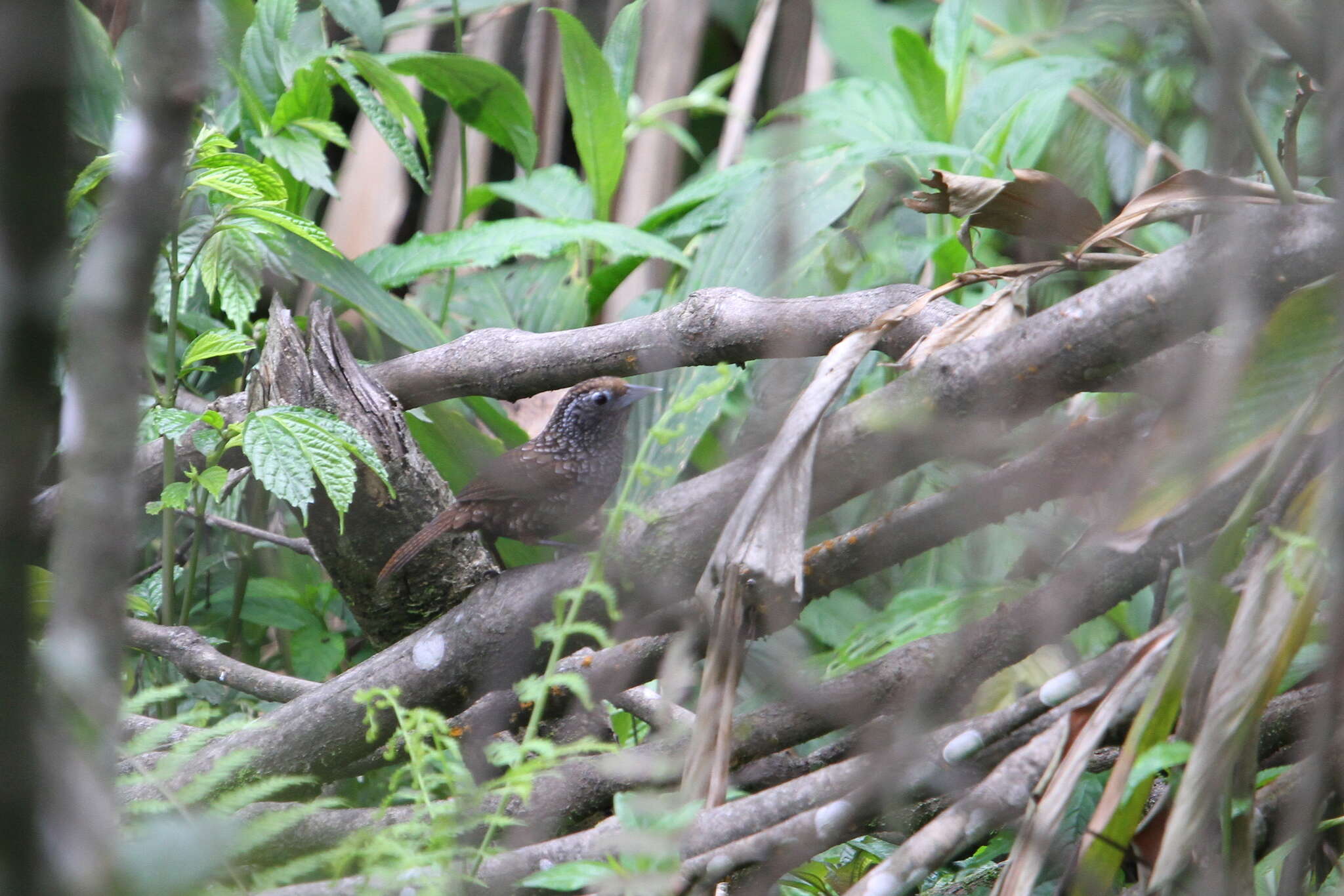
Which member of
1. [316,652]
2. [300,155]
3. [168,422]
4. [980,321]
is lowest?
[316,652]

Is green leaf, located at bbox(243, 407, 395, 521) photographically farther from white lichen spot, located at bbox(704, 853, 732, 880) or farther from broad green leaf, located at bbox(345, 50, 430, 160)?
broad green leaf, located at bbox(345, 50, 430, 160)

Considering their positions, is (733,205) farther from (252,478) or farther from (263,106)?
(252,478)

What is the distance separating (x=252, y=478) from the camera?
261 cm

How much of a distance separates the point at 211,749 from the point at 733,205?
225 centimetres

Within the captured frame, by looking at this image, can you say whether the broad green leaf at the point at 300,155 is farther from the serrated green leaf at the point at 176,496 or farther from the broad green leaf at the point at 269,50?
the serrated green leaf at the point at 176,496

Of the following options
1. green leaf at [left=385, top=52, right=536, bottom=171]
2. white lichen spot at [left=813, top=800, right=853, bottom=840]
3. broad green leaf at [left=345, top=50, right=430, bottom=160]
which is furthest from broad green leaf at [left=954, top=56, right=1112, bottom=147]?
white lichen spot at [left=813, top=800, right=853, bottom=840]

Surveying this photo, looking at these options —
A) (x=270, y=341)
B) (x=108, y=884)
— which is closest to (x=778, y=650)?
(x=270, y=341)

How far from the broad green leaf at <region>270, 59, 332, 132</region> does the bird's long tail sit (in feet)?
4.33

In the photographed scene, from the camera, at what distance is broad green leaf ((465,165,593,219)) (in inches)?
137

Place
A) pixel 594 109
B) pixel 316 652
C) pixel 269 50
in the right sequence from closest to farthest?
pixel 316 652
pixel 269 50
pixel 594 109

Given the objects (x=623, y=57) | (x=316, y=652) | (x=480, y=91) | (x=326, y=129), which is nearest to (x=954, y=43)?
(x=623, y=57)

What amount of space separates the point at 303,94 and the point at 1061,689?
234cm

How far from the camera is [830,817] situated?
1.12 meters

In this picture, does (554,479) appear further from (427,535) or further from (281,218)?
(281,218)
